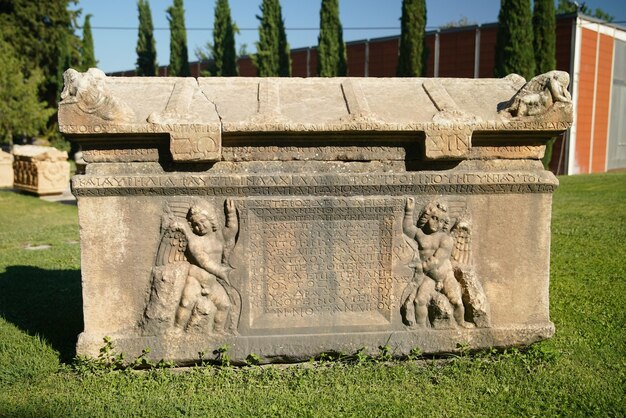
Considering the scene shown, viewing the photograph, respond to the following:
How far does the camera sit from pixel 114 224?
3.16 meters

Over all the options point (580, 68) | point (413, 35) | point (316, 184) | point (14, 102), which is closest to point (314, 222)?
point (316, 184)

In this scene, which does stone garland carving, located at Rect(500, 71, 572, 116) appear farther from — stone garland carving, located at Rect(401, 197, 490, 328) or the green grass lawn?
the green grass lawn

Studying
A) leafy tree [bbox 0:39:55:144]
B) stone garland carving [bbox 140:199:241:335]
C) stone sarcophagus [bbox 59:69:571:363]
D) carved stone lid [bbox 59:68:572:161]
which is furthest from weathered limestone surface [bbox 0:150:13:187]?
stone garland carving [bbox 140:199:241:335]

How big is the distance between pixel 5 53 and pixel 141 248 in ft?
58.2

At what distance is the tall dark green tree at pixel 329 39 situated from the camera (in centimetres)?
1708

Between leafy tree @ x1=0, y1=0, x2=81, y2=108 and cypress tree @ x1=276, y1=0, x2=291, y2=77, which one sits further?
leafy tree @ x1=0, y1=0, x2=81, y2=108

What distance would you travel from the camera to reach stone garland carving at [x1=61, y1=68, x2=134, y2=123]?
297cm

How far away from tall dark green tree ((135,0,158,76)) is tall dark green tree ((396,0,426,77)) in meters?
13.8

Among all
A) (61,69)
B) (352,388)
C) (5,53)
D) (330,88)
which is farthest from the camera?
(61,69)

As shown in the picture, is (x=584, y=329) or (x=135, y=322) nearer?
(x=135, y=322)

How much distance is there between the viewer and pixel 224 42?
66.8ft

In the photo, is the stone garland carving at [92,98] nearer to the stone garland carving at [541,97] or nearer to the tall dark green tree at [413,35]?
the stone garland carving at [541,97]

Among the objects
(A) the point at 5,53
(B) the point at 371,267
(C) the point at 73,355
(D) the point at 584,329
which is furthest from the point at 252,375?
(A) the point at 5,53

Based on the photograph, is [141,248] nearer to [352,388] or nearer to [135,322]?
[135,322]
